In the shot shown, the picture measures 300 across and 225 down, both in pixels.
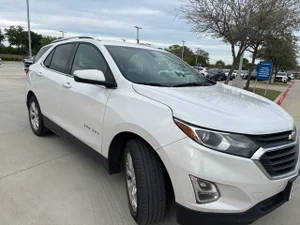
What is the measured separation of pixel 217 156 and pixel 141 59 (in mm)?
1811

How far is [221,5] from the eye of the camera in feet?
35.8

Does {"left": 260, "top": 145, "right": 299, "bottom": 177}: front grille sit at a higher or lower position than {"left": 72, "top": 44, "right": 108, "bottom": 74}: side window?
lower

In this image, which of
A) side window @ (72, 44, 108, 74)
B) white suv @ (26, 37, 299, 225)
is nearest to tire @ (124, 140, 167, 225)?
white suv @ (26, 37, 299, 225)

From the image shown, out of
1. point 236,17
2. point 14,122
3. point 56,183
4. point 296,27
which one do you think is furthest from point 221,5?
point 56,183

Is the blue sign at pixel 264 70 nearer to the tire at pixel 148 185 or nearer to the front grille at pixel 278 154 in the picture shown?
the front grille at pixel 278 154

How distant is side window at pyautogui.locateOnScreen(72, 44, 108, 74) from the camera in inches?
123

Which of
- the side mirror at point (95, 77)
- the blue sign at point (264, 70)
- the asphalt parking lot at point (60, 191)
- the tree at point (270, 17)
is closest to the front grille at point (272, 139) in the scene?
the asphalt parking lot at point (60, 191)

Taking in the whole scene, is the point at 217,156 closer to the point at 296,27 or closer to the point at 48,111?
the point at 48,111

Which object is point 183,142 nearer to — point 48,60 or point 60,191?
point 60,191

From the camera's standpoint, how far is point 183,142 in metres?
1.94

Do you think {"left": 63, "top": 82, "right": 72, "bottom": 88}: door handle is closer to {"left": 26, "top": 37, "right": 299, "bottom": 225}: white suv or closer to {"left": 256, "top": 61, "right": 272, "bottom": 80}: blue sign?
{"left": 26, "top": 37, "right": 299, "bottom": 225}: white suv

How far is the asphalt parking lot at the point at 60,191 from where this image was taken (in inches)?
103

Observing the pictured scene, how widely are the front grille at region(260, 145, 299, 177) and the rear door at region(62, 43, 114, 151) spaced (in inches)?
62.3

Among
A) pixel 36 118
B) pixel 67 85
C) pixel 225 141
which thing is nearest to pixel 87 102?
pixel 67 85
